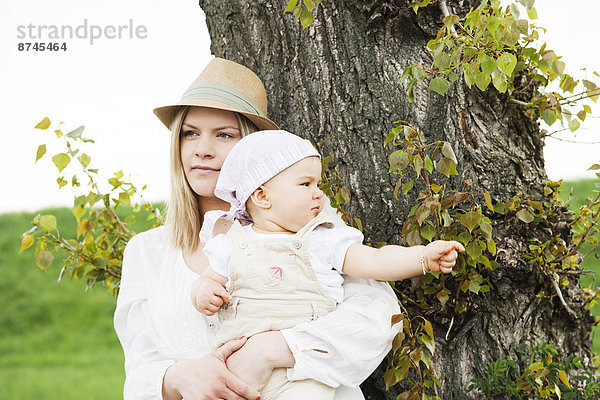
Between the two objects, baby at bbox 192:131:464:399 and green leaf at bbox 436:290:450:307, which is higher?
baby at bbox 192:131:464:399

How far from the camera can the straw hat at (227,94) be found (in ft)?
7.18

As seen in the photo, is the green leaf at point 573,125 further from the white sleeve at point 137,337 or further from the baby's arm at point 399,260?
the white sleeve at point 137,337

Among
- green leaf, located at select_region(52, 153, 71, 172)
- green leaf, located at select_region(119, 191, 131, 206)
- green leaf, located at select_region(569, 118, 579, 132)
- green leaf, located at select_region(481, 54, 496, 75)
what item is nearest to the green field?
green leaf, located at select_region(119, 191, 131, 206)

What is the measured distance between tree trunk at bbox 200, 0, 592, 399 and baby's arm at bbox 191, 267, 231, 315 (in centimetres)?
66

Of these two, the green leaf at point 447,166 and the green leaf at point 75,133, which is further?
the green leaf at point 75,133

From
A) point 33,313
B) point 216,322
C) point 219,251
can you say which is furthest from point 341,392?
point 33,313

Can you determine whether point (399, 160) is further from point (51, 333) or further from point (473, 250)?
point (51, 333)

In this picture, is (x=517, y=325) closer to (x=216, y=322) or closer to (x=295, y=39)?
(x=216, y=322)

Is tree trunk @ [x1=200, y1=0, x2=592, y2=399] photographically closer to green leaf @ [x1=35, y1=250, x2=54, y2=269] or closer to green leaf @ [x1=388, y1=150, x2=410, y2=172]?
green leaf @ [x1=388, y1=150, x2=410, y2=172]

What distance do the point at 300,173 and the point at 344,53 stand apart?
0.69 metres

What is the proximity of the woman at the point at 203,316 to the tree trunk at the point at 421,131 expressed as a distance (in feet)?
0.82

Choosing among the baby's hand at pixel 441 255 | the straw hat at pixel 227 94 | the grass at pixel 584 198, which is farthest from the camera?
the grass at pixel 584 198

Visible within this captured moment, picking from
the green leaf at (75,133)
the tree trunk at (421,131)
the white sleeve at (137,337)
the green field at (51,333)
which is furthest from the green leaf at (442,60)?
the green field at (51,333)

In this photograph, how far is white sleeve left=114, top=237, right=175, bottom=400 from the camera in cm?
194
